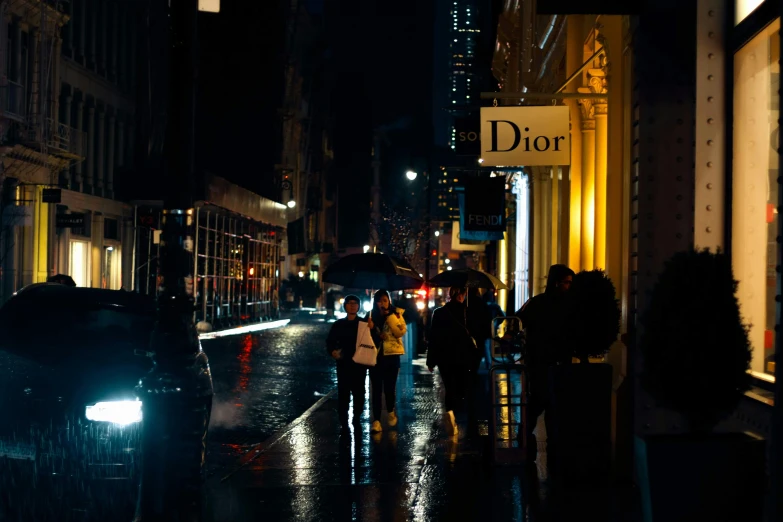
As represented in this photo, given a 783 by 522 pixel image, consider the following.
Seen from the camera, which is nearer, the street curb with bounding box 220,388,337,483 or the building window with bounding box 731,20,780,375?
the building window with bounding box 731,20,780,375

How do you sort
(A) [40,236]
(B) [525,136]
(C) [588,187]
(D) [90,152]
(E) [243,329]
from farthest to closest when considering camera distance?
(E) [243,329], (D) [90,152], (A) [40,236], (C) [588,187], (B) [525,136]

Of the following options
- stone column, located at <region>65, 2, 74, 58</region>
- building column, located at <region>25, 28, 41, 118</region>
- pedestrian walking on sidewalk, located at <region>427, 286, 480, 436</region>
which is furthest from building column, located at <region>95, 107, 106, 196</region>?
pedestrian walking on sidewalk, located at <region>427, 286, 480, 436</region>

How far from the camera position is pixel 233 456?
40.2 ft

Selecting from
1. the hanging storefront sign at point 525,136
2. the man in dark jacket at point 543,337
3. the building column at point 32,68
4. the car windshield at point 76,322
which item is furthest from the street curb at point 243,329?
the man in dark jacket at point 543,337

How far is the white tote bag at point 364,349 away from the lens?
13.4m

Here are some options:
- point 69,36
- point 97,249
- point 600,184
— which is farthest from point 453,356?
point 97,249

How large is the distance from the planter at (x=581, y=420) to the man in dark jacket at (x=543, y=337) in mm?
530

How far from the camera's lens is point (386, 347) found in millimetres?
14891

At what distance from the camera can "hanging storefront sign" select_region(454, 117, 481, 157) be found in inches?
911

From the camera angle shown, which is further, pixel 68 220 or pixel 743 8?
pixel 68 220

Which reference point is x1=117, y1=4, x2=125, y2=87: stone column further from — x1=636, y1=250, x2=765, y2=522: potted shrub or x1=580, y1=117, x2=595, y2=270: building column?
x1=636, y1=250, x2=765, y2=522: potted shrub

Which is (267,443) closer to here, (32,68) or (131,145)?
(32,68)

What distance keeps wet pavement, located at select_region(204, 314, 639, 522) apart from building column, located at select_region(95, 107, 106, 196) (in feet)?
78.6

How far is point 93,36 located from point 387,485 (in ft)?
110
